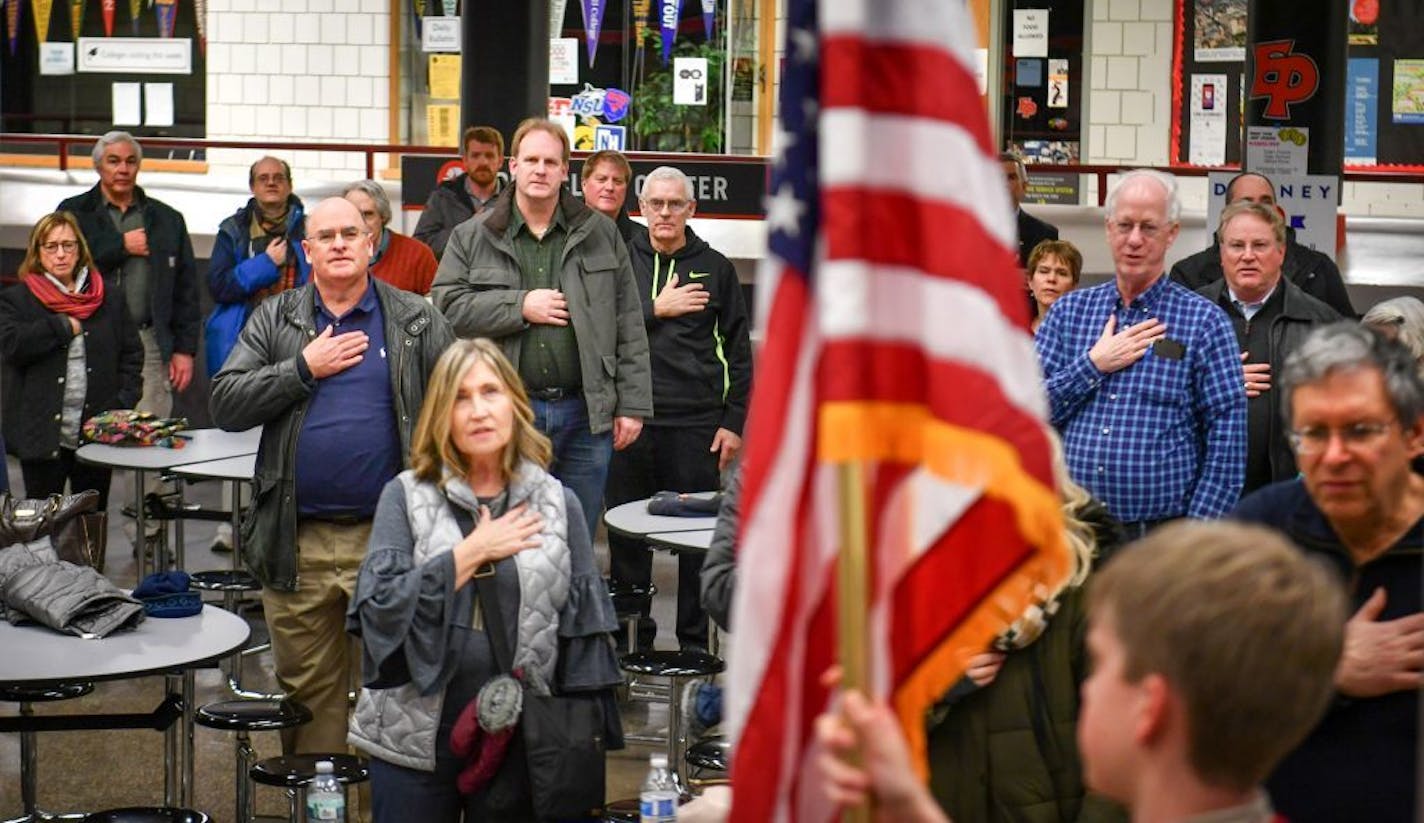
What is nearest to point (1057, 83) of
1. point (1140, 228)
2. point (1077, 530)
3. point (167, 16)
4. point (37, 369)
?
point (167, 16)

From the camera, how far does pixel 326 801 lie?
5.55 m

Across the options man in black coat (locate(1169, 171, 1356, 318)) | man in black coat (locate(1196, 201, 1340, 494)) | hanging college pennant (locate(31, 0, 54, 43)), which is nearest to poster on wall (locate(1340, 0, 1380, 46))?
man in black coat (locate(1169, 171, 1356, 318))

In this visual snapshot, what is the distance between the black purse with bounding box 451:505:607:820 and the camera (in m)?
4.90

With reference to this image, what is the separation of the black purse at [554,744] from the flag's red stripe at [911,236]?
8.49ft

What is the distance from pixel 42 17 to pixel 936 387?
24.5m

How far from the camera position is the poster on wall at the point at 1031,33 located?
2255cm

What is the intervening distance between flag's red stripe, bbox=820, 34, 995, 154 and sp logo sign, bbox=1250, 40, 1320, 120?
33.8ft

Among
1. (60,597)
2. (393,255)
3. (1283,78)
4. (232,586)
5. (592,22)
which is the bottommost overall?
(232,586)

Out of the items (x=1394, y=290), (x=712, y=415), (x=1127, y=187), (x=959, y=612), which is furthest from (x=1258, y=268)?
(x=1394, y=290)

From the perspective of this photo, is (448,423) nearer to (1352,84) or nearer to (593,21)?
(593,21)

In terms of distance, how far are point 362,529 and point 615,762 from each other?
1752 mm

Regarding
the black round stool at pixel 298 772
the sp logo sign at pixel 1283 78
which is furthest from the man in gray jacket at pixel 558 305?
the sp logo sign at pixel 1283 78

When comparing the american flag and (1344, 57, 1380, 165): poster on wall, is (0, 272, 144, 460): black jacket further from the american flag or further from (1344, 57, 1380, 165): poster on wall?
(1344, 57, 1380, 165): poster on wall

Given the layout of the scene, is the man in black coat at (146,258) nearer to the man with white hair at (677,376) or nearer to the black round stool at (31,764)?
the man with white hair at (677,376)
